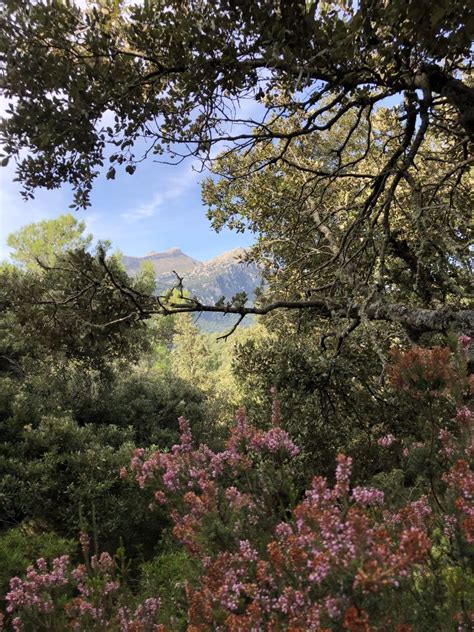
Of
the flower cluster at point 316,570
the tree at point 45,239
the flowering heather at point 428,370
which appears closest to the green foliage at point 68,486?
→ the flower cluster at point 316,570

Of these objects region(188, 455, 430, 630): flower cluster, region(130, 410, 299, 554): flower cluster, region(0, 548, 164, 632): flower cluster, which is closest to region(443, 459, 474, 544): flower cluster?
region(188, 455, 430, 630): flower cluster

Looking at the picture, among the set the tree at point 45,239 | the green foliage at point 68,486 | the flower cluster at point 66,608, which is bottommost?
the green foliage at point 68,486

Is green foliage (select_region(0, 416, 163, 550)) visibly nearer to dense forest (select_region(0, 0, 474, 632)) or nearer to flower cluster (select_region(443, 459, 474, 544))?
dense forest (select_region(0, 0, 474, 632))

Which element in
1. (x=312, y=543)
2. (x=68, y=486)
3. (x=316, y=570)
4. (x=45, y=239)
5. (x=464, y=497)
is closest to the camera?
(x=316, y=570)

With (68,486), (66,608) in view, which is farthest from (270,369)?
(68,486)

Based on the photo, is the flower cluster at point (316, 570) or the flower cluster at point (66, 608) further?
the flower cluster at point (66, 608)

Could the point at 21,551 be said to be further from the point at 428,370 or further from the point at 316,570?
the point at 428,370

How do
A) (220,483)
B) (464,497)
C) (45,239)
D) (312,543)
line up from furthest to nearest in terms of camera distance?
(45,239) → (220,483) → (464,497) → (312,543)

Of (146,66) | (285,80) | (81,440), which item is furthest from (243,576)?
(81,440)

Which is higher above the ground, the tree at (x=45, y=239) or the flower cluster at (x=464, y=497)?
the tree at (x=45, y=239)

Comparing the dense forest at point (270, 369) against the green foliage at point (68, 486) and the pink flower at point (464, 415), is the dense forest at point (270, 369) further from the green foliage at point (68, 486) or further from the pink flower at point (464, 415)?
the green foliage at point (68, 486)

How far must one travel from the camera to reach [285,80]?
9.82ft

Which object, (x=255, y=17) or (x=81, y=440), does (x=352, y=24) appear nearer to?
(x=255, y=17)

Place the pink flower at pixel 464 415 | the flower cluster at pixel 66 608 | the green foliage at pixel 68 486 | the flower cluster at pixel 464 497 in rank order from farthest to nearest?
the green foliage at pixel 68 486 < the flower cluster at pixel 66 608 < the pink flower at pixel 464 415 < the flower cluster at pixel 464 497
